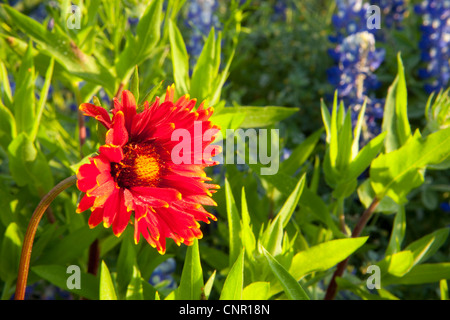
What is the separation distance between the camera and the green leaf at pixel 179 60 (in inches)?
33.6

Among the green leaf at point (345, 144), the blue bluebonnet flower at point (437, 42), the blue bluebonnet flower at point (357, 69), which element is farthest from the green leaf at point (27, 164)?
the blue bluebonnet flower at point (437, 42)

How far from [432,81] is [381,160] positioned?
2.41ft

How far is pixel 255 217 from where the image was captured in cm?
95

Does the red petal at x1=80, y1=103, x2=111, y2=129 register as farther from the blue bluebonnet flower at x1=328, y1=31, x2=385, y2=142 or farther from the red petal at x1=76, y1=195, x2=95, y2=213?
the blue bluebonnet flower at x1=328, y1=31, x2=385, y2=142

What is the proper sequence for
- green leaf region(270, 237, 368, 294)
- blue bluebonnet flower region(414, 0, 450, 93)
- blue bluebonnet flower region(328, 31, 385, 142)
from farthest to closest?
blue bluebonnet flower region(414, 0, 450, 93), blue bluebonnet flower region(328, 31, 385, 142), green leaf region(270, 237, 368, 294)

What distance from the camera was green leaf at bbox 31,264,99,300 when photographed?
802 millimetres

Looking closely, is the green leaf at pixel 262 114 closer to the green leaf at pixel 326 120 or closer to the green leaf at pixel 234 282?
the green leaf at pixel 326 120

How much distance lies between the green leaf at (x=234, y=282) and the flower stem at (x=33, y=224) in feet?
0.75

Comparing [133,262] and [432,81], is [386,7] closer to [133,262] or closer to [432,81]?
[432,81]

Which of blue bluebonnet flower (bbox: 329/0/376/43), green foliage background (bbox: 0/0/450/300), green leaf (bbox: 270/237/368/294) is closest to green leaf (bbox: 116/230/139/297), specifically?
green foliage background (bbox: 0/0/450/300)

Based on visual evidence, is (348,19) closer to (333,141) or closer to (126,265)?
(333,141)

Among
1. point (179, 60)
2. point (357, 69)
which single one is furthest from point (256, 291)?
point (357, 69)

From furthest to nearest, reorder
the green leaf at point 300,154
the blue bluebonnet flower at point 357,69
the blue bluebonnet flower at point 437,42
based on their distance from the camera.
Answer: the blue bluebonnet flower at point 437,42, the blue bluebonnet flower at point 357,69, the green leaf at point 300,154

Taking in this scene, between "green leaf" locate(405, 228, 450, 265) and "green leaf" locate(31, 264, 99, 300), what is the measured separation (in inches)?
20.0
